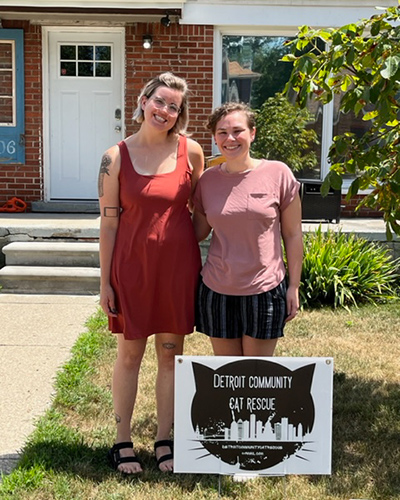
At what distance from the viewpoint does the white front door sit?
30.7 feet

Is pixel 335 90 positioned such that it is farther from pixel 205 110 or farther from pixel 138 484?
pixel 205 110

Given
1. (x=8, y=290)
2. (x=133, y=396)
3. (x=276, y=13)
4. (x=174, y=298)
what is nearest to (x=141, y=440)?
(x=133, y=396)

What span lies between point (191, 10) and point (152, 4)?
0.67 meters

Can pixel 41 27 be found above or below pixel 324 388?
above

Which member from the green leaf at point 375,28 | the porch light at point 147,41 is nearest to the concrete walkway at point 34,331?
the porch light at point 147,41

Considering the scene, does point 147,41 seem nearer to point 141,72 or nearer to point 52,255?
point 141,72

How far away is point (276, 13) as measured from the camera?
903cm

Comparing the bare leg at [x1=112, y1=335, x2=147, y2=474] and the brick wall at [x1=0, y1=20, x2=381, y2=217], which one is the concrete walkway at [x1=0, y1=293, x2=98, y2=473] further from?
the brick wall at [x1=0, y1=20, x2=381, y2=217]

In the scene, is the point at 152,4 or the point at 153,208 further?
the point at 152,4

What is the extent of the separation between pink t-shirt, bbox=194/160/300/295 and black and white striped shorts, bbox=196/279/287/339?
1.7 inches

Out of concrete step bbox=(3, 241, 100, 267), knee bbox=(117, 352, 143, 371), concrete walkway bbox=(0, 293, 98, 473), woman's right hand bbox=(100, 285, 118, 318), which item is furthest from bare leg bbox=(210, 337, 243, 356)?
concrete step bbox=(3, 241, 100, 267)

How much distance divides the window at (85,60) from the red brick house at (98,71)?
0.5 inches

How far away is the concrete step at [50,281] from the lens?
23.5 ft

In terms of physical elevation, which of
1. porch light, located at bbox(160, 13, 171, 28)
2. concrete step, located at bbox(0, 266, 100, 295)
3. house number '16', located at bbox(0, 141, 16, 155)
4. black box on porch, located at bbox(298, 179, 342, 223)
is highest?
porch light, located at bbox(160, 13, 171, 28)
